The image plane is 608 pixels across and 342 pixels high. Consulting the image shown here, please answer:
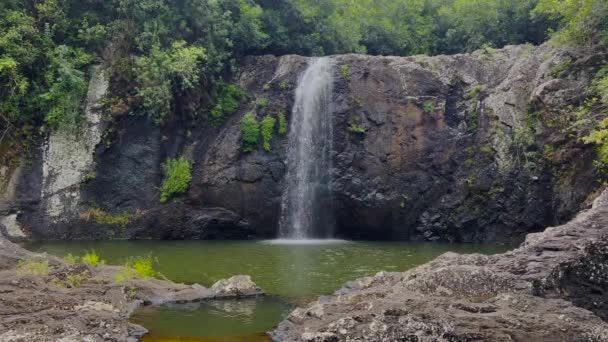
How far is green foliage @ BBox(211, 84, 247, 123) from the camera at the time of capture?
74.8ft

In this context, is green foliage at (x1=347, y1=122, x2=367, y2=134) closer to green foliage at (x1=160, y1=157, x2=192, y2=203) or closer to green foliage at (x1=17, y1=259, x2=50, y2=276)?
green foliage at (x1=160, y1=157, x2=192, y2=203)

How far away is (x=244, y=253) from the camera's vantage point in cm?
1616

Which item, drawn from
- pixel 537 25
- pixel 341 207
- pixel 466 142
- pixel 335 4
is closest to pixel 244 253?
pixel 341 207

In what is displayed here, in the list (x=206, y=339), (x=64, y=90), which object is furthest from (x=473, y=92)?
(x=206, y=339)

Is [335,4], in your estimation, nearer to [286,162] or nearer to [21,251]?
[286,162]

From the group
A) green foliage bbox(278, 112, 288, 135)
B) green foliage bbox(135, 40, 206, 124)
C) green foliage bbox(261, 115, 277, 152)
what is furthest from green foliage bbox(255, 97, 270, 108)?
green foliage bbox(135, 40, 206, 124)

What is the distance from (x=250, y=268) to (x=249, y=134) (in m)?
9.53

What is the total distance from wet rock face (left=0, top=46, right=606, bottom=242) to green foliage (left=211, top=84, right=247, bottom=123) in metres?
0.30

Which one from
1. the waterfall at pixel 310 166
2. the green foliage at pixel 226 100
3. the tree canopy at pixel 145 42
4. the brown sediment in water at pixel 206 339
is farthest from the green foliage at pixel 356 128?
the brown sediment in water at pixel 206 339

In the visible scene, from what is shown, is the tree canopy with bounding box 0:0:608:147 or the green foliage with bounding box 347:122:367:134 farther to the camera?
the green foliage with bounding box 347:122:367:134

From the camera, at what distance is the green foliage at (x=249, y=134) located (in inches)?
858

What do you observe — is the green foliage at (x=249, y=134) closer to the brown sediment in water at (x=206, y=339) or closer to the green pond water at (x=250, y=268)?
the green pond water at (x=250, y=268)

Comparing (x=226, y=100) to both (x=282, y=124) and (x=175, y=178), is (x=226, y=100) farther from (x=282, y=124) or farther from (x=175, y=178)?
(x=175, y=178)

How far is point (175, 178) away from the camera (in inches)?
842
